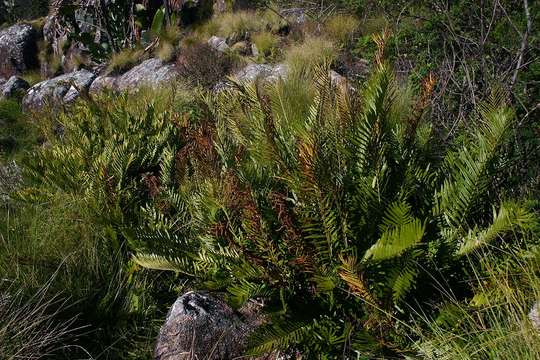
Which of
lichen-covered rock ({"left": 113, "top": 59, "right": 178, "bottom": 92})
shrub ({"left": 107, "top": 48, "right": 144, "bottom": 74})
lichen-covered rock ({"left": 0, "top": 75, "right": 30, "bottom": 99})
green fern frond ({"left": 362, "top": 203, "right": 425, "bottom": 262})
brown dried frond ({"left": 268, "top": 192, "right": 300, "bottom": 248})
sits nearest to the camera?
green fern frond ({"left": 362, "top": 203, "right": 425, "bottom": 262})

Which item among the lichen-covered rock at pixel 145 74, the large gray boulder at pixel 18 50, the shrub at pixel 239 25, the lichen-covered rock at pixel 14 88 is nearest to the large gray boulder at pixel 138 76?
the lichen-covered rock at pixel 145 74

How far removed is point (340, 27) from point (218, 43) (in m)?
3.36

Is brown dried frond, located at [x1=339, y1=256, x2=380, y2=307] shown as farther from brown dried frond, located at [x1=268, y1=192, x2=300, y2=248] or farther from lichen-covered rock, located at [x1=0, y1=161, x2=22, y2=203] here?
lichen-covered rock, located at [x1=0, y1=161, x2=22, y2=203]

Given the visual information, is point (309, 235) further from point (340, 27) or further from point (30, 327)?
point (340, 27)

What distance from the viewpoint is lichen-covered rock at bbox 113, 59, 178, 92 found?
12.4 meters

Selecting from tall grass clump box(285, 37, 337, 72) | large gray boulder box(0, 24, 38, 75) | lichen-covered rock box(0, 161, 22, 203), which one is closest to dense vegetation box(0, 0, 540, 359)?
lichen-covered rock box(0, 161, 22, 203)

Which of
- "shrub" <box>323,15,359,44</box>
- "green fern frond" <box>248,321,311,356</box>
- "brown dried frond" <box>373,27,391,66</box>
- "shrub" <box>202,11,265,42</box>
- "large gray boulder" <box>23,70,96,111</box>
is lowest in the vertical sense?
"large gray boulder" <box>23,70,96,111</box>

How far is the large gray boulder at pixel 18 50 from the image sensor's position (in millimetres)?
21922

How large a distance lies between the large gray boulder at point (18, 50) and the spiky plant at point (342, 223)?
826 inches

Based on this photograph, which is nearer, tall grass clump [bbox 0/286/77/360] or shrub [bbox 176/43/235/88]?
tall grass clump [bbox 0/286/77/360]

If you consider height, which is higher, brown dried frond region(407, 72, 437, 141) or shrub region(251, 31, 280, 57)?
brown dried frond region(407, 72, 437, 141)

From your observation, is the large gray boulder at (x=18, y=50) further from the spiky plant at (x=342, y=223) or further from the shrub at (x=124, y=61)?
the spiky plant at (x=342, y=223)

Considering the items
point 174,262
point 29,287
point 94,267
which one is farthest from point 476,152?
point 29,287

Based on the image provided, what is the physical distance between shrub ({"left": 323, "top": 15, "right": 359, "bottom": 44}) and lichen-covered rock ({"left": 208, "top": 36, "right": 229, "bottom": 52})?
101 inches
